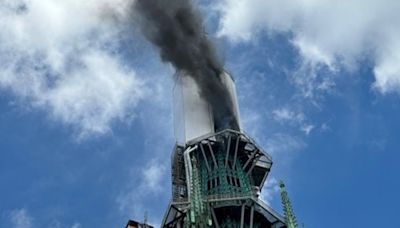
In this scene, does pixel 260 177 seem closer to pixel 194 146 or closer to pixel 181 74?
pixel 194 146

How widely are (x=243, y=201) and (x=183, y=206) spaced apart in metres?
7.40

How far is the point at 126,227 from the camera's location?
8869 cm

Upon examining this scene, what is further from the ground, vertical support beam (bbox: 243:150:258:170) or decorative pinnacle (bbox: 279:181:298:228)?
vertical support beam (bbox: 243:150:258:170)

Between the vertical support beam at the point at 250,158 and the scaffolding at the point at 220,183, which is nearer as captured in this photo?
the scaffolding at the point at 220,183

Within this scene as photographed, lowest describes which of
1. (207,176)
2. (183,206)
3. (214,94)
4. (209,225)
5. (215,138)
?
(209,225)

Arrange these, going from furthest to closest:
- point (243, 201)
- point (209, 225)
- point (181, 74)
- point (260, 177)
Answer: point (181, 74), point (260, 177), point (243, 201), point (209, 225)

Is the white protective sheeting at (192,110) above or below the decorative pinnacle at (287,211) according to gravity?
above

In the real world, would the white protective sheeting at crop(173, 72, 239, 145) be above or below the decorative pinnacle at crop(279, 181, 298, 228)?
above

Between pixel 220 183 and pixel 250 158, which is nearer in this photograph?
pixel 220 183

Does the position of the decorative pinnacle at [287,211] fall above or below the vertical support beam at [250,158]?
→ below

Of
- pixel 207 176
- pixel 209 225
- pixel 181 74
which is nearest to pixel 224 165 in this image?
pixel 207 176

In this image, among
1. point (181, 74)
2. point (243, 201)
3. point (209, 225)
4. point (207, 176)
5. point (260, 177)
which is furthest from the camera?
point (181, 74)

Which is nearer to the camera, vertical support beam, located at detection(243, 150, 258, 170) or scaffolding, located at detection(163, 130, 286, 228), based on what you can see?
scaffolding, located at detection(163, 130, 286, 228)

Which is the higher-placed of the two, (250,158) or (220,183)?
(250,158)
